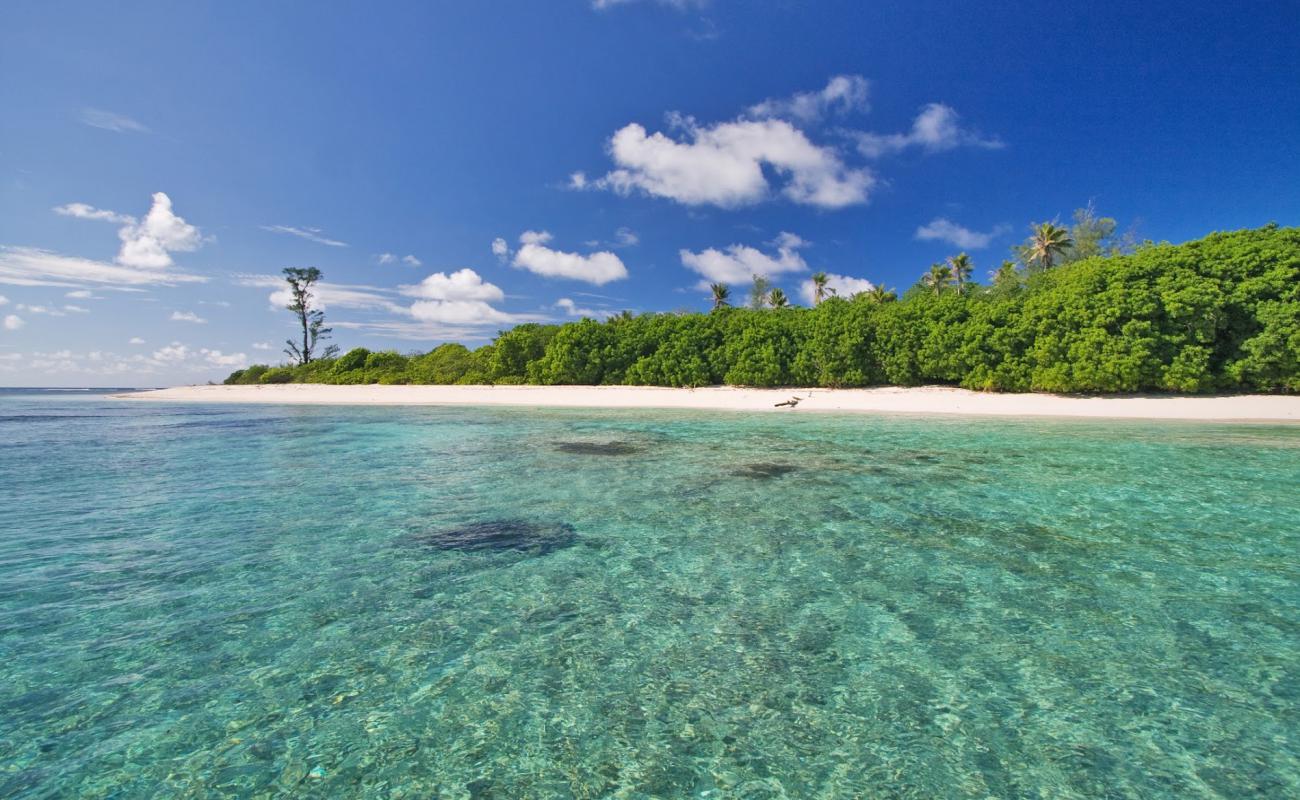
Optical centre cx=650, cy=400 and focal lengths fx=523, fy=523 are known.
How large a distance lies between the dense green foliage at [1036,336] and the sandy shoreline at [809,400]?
109cm

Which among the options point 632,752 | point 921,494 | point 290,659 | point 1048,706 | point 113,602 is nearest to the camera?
point 632,752

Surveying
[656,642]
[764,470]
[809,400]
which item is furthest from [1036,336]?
[656,642]

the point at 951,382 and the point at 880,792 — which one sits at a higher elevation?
the point at 951,382

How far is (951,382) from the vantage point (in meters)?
33.2

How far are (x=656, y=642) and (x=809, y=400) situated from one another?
29.1 meters

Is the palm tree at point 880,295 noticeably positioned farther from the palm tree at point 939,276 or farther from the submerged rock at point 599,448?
the submerged rock at point 599,448

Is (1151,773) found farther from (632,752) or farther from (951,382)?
(951,382)

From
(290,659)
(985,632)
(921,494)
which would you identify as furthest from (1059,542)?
(290,659)

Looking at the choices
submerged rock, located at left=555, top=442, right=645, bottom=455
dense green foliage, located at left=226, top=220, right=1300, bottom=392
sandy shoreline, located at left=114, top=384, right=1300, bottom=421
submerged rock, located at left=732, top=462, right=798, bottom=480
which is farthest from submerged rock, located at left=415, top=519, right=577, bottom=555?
dense green foliage, located at left=226, top=220, right=1300, bottom=392

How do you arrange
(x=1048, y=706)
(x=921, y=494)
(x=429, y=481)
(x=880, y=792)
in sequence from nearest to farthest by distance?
1. (x=880, y=792)
2. (x=1048, y=706)
3. (x=921, y=494)
4. (x=429, y=481)

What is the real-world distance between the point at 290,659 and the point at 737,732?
334cm

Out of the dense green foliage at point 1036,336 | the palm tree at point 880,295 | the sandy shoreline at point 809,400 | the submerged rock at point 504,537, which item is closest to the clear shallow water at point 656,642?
the submerged rock at point 504,537

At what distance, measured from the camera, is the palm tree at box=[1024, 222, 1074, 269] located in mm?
48219

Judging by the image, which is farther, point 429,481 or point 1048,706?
point 429,481
